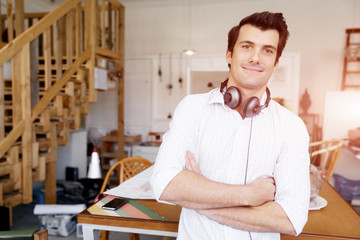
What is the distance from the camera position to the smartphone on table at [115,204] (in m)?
1.36

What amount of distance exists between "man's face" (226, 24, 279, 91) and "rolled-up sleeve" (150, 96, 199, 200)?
0.22 metres

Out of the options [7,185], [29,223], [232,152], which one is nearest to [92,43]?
[7,185]

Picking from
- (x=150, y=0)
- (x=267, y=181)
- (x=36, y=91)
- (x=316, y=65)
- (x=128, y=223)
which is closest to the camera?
(x=267, y=181)

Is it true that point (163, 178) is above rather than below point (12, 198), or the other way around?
above

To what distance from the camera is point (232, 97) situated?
1098 millimetres

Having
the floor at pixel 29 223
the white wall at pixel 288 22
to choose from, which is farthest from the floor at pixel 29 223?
the white wall at pixel 288 22

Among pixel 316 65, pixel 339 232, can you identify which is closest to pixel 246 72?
pixel 339 232

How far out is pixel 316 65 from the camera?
564 cm

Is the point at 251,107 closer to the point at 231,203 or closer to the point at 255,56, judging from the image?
the point at 255,56

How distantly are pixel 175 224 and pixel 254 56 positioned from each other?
75 cm

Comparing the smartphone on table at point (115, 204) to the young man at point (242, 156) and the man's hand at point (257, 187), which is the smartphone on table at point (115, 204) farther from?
the man's hand at point (257, 187)

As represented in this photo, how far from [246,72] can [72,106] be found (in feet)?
9.58

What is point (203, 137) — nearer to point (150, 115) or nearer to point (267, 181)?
point (267, 181)

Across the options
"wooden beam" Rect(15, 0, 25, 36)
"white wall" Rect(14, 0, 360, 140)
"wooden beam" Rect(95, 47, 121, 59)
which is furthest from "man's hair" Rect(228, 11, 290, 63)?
"white wall" Rect(14, 0, 360, 140)
